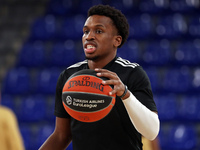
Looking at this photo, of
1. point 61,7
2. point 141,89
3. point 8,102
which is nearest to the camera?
point 141,89

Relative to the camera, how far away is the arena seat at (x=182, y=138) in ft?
23.6

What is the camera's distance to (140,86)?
90.6 inches

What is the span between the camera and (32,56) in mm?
8875

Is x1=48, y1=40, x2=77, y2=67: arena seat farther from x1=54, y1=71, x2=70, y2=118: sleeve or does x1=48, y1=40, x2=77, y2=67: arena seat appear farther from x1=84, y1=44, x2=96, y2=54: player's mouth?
x1=84, y1=44, x2=96, y2=54: player's mouth

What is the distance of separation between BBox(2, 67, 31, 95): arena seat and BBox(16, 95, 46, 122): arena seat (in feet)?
1.40

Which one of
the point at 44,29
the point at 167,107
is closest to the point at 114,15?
the point at 167,107

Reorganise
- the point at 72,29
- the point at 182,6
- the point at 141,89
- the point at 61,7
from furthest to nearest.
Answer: the point at 61,7 → the point at 182,6 → the point at 72,29 → the point at 141,89

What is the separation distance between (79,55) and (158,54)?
5.82ft

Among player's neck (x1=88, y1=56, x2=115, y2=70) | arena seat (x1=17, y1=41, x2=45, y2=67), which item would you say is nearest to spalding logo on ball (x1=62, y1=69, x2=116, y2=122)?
player's neck (x1=88, y1=56, x2=115, y2=70)

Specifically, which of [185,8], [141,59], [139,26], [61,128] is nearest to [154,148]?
[61,128]

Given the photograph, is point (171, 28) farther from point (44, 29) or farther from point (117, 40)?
point (117, 40)

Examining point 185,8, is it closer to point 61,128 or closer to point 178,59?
point 178,59

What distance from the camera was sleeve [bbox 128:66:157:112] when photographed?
2.26 meters

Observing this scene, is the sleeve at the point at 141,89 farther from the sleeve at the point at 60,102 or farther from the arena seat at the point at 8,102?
the arena seat at the point at 8,102
